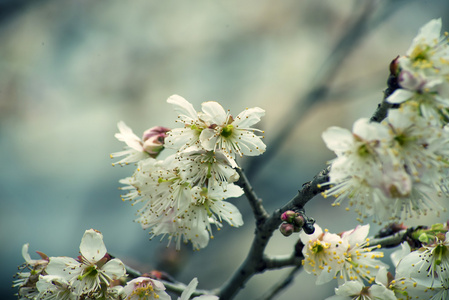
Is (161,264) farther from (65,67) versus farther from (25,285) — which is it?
(65,67)

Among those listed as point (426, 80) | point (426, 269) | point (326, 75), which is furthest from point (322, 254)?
point (326, 75)

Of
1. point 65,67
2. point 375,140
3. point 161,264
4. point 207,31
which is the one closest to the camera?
point 375,140

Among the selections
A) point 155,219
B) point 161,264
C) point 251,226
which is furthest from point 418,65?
point 251,226

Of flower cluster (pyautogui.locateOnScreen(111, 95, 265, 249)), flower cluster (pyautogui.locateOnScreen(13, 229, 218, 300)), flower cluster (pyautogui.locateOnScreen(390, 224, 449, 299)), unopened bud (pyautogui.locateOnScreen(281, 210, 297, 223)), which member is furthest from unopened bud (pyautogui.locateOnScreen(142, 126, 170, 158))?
flower cluster (pyautogui.locateOnScreen(390, 224, 449, 299))

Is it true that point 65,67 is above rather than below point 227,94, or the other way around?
above

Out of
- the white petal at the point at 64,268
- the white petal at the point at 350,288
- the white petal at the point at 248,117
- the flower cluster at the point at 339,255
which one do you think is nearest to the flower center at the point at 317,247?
the flower cluster at the point at 339,255

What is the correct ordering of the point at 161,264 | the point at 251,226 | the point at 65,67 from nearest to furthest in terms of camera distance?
the point at 161,264, the point at 251,226, the point at 65,67

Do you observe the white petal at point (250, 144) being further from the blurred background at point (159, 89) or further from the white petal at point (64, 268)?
the blurred background at point (159, 89)
